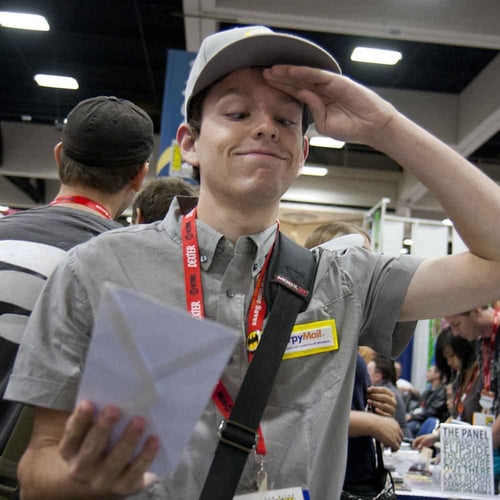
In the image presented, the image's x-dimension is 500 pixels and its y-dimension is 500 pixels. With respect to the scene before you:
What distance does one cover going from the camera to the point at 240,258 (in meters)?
1.21

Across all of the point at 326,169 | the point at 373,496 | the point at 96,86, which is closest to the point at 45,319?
the point at 373,496

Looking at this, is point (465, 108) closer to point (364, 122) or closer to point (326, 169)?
point (326, 169)

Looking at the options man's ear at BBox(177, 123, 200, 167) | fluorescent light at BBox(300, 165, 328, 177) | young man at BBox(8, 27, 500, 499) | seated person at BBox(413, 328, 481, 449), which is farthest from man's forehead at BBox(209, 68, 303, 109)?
fluorescent light at BBox(300, 165, 328, 177)

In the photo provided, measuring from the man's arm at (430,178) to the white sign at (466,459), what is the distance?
6.54ft

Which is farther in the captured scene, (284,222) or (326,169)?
(284,222)

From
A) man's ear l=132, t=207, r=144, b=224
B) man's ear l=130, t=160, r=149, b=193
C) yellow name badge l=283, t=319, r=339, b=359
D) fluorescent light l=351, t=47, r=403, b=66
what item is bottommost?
yellow name badge l=283, t=319, r=339, b=359

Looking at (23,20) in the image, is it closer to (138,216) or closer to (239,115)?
(138,216)

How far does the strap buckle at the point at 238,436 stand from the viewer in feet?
3.32

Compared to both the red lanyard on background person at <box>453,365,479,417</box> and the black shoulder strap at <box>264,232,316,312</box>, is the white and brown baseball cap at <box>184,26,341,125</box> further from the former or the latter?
the red lanyard on background person at <box>453,365,479,417</box>

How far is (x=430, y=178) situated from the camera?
1218 millimetres

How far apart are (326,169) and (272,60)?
1051 centimetres

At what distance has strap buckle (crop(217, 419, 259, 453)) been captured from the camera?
1013 mm

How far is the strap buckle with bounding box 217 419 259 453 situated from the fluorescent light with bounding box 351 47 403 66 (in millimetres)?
6633

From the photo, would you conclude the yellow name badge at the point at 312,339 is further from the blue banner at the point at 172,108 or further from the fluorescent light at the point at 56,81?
the fluorescent light at the point at 56,81
